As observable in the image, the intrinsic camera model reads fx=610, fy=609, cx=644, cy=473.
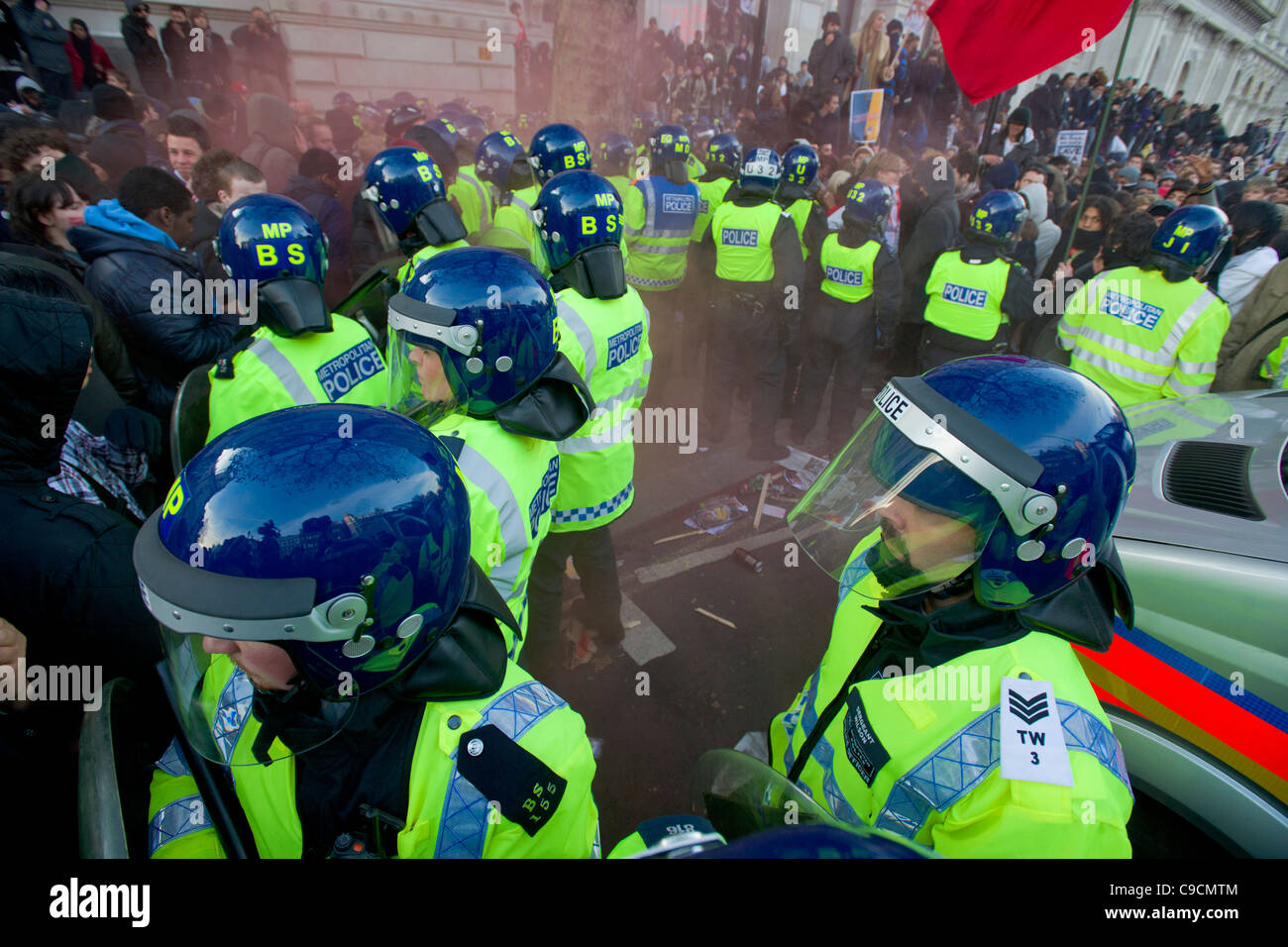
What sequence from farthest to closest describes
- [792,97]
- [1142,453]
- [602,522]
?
1. [792,97]
2. [602,522]
3. [1142,453]

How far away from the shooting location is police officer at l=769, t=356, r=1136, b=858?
50.6 inches

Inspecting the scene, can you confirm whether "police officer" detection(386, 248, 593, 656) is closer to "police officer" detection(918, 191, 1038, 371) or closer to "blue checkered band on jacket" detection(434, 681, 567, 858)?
"blue checkered band on jacket" detection(434, 681, 567, 858)

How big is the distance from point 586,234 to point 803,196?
12.9ft

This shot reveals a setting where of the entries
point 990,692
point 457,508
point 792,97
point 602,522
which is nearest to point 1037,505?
point 990,692

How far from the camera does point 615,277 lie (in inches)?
130

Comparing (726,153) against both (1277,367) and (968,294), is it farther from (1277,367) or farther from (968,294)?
(1277,367)

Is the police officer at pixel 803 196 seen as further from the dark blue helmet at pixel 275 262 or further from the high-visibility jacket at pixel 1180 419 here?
the dark blue helmet at pixel 275 262

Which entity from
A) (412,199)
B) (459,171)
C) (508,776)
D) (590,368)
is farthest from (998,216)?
(508,776)

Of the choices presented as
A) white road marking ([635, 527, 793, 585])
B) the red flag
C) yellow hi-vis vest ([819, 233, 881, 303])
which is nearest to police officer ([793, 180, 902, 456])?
yellow hi-vis vest ([819, 233, 881, 303])

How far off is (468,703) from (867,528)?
121cm

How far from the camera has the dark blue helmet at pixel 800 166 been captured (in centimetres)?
619

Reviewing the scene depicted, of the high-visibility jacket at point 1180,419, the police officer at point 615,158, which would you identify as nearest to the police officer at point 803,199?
the police officer at point 615,158

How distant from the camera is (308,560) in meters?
1.10
